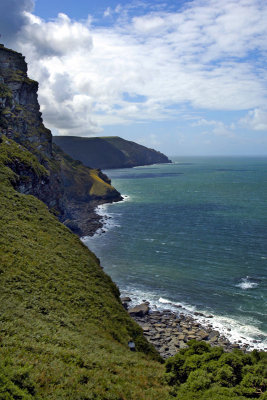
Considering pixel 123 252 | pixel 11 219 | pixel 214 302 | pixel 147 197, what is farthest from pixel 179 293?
pixel 147 197

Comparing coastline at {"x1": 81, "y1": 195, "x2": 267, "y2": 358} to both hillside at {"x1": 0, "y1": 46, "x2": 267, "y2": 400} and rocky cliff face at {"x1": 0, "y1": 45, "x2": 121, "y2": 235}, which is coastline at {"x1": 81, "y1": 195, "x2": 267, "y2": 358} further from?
rocky cliff face at {"x1": 0, "y1": 45, "x2": 121, "y2": 235}

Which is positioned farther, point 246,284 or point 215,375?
point 246,284

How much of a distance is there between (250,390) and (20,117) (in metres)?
94.5

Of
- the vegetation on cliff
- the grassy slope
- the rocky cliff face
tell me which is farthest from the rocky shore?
the rocky cliff face

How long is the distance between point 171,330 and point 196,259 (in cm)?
2747

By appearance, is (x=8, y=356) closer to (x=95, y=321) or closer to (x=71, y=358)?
(x=71, y=358)

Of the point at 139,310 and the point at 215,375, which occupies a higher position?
the point at 215,375

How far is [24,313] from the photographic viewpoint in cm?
2958

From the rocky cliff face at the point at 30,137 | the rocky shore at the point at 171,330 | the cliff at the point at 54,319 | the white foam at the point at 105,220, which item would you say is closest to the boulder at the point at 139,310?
the rocky shore at the point at 171,330

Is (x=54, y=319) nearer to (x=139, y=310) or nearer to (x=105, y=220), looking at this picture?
(x=139, y=310)

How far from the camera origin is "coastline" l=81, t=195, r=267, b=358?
44.7m

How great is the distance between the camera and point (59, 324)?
31.7m

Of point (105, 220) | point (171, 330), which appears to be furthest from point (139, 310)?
point (105, 220)

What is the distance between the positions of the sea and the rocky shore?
1.62 metres
